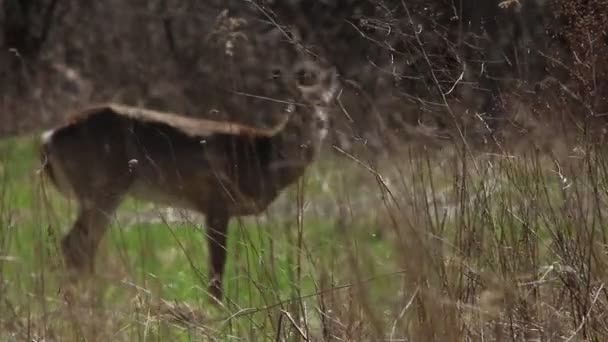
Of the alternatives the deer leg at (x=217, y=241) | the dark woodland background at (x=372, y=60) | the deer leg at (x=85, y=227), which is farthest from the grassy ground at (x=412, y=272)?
the deer leg at (x=217, y=241)

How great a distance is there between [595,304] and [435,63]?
0.95 m

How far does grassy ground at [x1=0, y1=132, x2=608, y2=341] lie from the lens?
3.24 meters

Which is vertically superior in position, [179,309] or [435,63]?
[435,63]

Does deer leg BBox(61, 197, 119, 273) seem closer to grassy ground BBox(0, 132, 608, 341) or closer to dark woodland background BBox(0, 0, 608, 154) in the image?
grassy ground BBox(0, 132, 608, 341)

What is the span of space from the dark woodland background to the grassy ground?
0.14 meters

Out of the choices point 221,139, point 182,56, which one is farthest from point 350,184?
point 182,56

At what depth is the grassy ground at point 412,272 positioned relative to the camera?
3.24 m

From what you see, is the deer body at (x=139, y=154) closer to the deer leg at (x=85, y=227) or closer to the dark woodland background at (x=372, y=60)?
the deer leg at (x=85, y=227)

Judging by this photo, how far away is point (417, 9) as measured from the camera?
406 centimetres

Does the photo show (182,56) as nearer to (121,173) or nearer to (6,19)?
(6,19)

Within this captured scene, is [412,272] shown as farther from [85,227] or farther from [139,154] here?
[139,154]

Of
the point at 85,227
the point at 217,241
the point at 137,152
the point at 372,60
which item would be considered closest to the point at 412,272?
the point at 217,241

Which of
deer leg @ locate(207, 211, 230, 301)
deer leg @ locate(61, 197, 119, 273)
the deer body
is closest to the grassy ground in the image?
→ deer leg @ locate(61, 197, 119, 273)

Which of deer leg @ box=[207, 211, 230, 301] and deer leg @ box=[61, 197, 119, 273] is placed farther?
deer leg @ box=[207, 211, 230, 301]
